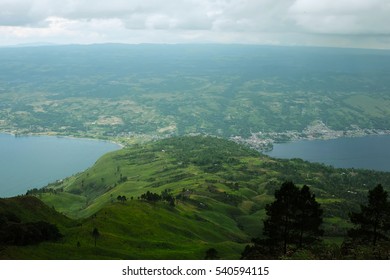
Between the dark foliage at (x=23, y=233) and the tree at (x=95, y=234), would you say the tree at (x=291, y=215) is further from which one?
the tree at (x=95, y=234)

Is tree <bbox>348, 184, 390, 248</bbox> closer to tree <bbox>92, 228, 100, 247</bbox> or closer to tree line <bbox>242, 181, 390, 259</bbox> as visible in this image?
tree line <bbox>242, 181, 390, 259</bbox>

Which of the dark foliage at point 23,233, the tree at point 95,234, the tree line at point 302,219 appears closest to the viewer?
the tree line at point 302,219

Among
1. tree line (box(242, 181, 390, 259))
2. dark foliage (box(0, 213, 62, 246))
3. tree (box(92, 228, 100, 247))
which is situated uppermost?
tree line (box(242, 181, 390, 259))

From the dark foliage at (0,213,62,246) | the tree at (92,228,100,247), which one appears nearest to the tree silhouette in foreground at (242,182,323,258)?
the dark foliage at (0,213,62,246)

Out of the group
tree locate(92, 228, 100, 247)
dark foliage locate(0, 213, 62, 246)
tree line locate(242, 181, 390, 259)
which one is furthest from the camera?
tree locate(92, 228, 100, 247)

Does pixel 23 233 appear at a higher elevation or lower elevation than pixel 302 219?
lower

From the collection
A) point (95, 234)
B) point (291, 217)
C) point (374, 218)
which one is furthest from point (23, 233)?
point (374, 218)

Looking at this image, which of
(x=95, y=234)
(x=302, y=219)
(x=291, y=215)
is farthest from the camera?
(x=95, y=234)

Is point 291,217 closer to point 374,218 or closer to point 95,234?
point 374,218

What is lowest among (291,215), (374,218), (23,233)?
(23,233)

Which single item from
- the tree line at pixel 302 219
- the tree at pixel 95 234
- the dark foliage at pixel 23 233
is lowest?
the tree at pixel 95 234

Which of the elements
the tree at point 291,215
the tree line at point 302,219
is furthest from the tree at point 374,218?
the tree at point 291,215
